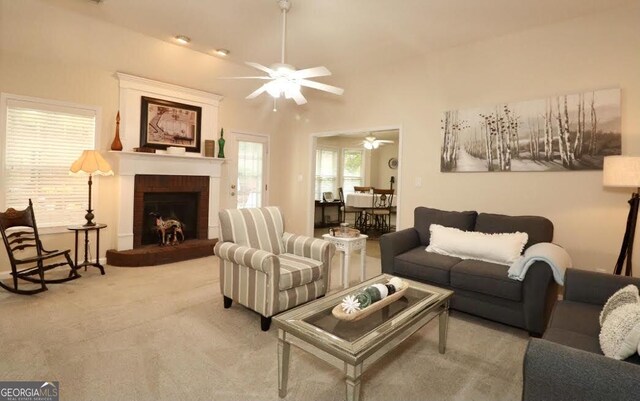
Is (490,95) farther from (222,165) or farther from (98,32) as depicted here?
(98,32)

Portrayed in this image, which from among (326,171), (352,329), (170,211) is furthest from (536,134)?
(326,171)

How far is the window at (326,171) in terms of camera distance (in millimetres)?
9062

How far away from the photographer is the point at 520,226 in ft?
10.5

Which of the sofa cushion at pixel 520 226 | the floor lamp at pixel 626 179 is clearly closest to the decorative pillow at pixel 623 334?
the sofa cushion at pixel 520 226

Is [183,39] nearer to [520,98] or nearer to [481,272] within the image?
[520,98]

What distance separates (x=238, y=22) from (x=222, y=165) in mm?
2461

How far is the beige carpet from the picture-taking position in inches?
75.5

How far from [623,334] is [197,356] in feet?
7.52

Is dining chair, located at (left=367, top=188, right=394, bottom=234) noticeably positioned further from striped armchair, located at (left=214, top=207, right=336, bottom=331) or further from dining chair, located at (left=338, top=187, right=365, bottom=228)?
striped armchair, located at (left=214, top=207, right=336, bottom=331)

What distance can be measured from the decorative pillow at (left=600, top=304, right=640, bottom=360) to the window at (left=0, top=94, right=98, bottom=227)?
17.0ft

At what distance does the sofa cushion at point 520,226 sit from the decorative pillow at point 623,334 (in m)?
1.80

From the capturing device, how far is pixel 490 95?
412cm

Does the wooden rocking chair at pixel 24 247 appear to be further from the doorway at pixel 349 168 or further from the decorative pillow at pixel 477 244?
the doorway at pixel 349 168

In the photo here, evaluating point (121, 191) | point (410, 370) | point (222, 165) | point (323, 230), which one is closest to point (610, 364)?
point (410, 370)
